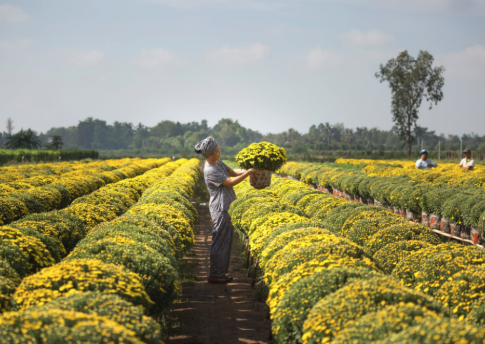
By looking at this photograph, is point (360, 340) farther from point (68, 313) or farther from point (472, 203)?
point (472, 203)

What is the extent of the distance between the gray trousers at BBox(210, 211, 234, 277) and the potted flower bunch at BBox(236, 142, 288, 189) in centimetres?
94

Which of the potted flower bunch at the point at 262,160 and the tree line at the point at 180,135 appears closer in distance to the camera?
the potted flower bunch at the point at 262,160

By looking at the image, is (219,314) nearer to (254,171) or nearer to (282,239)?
(282,239)

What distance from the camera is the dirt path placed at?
5.59 m

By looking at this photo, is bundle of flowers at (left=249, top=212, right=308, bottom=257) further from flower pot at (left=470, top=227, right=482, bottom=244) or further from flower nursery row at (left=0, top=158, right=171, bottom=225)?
flower nursery row at (left=0, top=158, right=171, bottom=225)

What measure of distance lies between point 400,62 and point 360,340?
56.2 metres

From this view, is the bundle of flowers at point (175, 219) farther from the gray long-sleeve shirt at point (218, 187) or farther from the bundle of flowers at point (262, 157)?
the bundle of flowers at point (262, 157)

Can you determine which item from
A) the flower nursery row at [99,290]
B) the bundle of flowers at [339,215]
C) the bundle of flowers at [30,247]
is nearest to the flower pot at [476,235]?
the bundle of flowers at [339,215]

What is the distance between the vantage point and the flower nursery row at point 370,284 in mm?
2689

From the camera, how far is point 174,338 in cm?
552

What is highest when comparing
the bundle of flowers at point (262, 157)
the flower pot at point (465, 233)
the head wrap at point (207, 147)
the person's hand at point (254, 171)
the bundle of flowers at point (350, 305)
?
the head wrap at point (207, 147)

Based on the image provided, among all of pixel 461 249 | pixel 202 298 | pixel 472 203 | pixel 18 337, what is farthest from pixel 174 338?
pixel 472 203

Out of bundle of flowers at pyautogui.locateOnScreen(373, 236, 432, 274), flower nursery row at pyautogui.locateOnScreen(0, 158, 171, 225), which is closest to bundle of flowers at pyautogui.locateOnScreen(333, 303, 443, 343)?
bundle of flowers at pyautogui.locateOnScreen(373, 236, 432, 274)

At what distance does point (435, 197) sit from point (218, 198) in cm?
637
